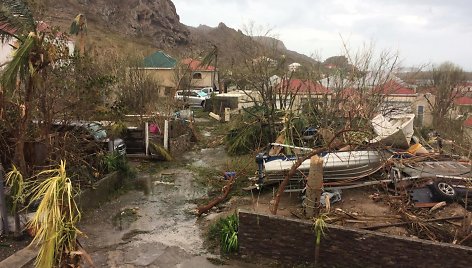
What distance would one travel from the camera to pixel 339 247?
6.92 meters

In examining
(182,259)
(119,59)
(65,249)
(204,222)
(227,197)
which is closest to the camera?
(65,249)

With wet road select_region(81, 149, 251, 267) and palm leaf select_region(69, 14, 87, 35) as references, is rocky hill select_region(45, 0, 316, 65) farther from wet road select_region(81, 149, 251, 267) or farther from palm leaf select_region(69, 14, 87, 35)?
wet road select_region(81, 149, 251, 267)

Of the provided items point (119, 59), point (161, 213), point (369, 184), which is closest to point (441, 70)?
point (119, 59)

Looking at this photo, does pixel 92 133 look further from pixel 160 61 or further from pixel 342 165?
pixel 160 61

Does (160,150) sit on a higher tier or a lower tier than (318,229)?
higher

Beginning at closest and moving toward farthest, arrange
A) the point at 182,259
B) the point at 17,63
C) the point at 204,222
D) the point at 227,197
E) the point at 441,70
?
the point at 17,63 < the point at 182,259 < the point at 204,222 < the point at 227,197 < the point at 441,70

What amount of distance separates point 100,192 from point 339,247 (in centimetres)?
621

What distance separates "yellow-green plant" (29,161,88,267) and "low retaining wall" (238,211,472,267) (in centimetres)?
473

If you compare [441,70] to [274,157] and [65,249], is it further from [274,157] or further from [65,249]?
[65,249]

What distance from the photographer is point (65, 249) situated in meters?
2.88

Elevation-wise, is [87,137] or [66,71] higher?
[66,71]

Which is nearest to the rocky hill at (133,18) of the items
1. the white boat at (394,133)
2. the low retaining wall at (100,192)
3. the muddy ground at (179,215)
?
the low retaining wall at (100,192)

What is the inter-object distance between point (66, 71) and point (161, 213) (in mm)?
4460

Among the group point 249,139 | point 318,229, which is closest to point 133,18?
point 249,139
